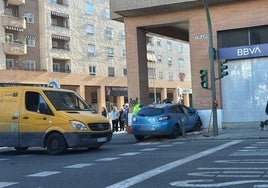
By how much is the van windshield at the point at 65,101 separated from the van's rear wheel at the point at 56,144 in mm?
890

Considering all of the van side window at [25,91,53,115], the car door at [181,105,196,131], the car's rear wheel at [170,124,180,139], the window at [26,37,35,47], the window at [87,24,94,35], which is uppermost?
the window at [87,24,94,35]

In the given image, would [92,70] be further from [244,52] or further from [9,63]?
[244,52]

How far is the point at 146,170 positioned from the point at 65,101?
6126mm

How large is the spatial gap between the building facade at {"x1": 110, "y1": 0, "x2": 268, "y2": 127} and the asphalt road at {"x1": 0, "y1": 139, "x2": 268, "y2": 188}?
9900 millimetres

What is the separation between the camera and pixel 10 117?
49.3 feet

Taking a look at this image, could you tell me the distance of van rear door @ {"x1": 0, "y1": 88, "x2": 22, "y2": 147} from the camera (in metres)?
14.9

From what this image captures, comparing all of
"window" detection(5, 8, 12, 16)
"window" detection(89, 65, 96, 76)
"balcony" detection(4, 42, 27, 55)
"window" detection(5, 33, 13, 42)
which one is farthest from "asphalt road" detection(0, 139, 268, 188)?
"window" detection(89, 65, 96, 76)

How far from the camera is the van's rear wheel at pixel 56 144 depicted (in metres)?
14.2

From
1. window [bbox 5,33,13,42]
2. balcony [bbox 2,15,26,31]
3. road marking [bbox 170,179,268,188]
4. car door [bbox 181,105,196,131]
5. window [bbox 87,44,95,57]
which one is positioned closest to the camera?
road marking [bbox 170,179,268,188]

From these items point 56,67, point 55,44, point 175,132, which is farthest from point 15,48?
point 175,132

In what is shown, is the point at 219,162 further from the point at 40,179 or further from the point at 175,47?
the point at 175,47

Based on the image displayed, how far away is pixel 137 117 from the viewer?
19.3 meters

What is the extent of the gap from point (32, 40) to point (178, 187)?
43110mm

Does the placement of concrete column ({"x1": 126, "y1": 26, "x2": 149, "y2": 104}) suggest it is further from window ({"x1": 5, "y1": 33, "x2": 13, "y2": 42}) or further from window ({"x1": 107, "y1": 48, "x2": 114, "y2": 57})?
window ({"x1": 107, "y1": 48, "x2": 114, "y2": 57})
